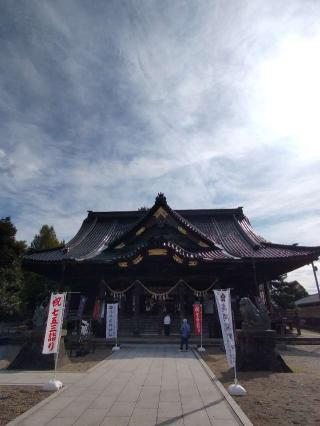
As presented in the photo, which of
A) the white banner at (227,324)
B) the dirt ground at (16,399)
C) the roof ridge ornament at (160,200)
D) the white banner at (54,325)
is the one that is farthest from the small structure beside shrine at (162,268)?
the dirt ground at (16,399)

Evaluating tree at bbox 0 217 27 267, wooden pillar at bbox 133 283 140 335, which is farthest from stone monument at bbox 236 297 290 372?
tree at bbox 0 217 27 267

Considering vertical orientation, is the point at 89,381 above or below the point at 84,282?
below

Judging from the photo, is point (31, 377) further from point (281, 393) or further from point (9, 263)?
point (9, 263)

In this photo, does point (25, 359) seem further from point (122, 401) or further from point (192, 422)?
point (192, 422)

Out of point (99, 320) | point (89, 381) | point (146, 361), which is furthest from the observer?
point (99, 320)

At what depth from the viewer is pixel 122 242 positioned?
21453 millimetres

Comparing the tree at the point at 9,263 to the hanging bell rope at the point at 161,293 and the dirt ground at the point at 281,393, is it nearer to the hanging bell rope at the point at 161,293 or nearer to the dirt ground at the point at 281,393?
the hanging bell rope at the point at 161,293

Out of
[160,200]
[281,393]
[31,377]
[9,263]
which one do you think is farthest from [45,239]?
[281,393]

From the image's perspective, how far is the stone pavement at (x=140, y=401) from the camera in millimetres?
5258

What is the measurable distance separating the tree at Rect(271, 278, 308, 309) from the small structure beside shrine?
60.4ft

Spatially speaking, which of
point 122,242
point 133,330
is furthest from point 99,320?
point 122,242

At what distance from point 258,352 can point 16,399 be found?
24.2ft

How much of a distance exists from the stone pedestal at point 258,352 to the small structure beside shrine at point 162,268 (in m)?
6.88

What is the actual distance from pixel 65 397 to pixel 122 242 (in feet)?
49.1
